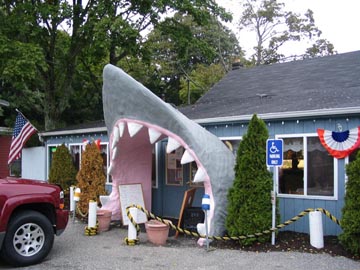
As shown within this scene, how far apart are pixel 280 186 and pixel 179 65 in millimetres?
23190

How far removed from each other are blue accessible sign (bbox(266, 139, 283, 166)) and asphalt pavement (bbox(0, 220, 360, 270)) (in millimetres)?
1524

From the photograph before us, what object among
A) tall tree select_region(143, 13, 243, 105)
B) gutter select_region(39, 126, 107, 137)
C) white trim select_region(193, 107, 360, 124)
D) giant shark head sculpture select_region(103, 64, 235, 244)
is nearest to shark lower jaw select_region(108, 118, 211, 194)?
giant shark head sculpture select_region(103, 64, 235, 244)

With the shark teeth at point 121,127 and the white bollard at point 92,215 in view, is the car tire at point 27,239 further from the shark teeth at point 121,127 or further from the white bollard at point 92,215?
the shark teeth at point 121,127

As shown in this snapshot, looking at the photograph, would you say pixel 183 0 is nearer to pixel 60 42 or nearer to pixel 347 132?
pixel 60 42

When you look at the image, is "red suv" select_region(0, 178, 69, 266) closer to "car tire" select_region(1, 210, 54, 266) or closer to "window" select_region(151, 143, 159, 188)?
"car tire" select_region(1, 210, 54, 266)

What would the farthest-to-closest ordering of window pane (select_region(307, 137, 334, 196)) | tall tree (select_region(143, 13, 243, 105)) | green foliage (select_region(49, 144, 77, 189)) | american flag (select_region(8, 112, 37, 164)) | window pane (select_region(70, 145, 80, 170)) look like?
tall tree (select_region(143, 13, 243, 105))
window pane (select_region(70, 145, 80, 170))
american flag (select_region(8, 112, 37, 164))
green foliage (select_region(49, 144, 77, 189))
window pane (select_region(307, 137, 334, 196))

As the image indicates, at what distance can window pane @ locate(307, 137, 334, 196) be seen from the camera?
8164 mm

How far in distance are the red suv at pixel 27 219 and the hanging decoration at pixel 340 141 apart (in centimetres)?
489

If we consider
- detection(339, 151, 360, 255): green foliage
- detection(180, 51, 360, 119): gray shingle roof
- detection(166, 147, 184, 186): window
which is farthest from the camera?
detection(166, 147, 184, 186): window

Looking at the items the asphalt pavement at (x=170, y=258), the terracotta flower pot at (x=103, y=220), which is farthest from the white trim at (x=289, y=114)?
the terracotta flower pot at (x=103, y=220)

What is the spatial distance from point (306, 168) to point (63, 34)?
15.9 metres

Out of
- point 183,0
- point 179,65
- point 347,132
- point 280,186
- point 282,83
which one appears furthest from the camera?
point 179,65

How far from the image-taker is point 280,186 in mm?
8891

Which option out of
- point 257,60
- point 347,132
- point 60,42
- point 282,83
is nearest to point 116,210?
point 347,132
